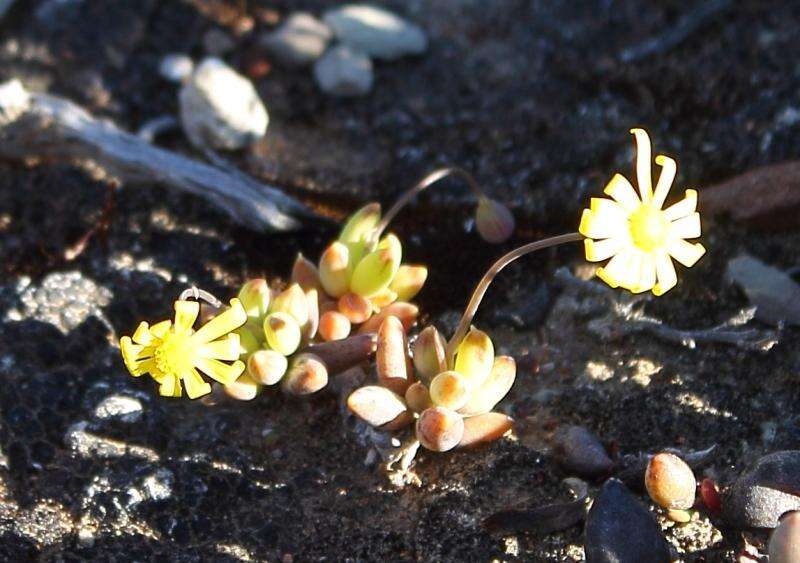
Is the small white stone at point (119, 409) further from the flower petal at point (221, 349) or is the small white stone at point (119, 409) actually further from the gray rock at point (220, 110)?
the gray rock at point (220, 110)

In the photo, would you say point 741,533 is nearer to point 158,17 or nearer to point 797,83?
point 797,83

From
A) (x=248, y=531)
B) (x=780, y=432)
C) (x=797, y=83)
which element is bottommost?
(x=248, y=531)

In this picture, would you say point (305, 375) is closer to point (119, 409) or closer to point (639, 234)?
point (119, 409)

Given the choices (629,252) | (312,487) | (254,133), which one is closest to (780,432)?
(629,252)

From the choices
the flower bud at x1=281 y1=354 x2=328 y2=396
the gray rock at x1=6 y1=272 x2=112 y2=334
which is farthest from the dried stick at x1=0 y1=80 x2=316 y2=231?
the flower bud at x1=281 y1=354 x2=328 y2=396

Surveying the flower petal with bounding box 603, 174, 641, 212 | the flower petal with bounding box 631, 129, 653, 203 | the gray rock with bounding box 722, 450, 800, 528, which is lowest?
the gray rock with bounding box 722, 450, 800, 528

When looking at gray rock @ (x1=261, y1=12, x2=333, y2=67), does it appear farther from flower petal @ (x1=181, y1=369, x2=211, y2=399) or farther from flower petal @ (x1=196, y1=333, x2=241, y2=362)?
flower petal @ (x1=181, y1=369, x2=211, y2=399)
